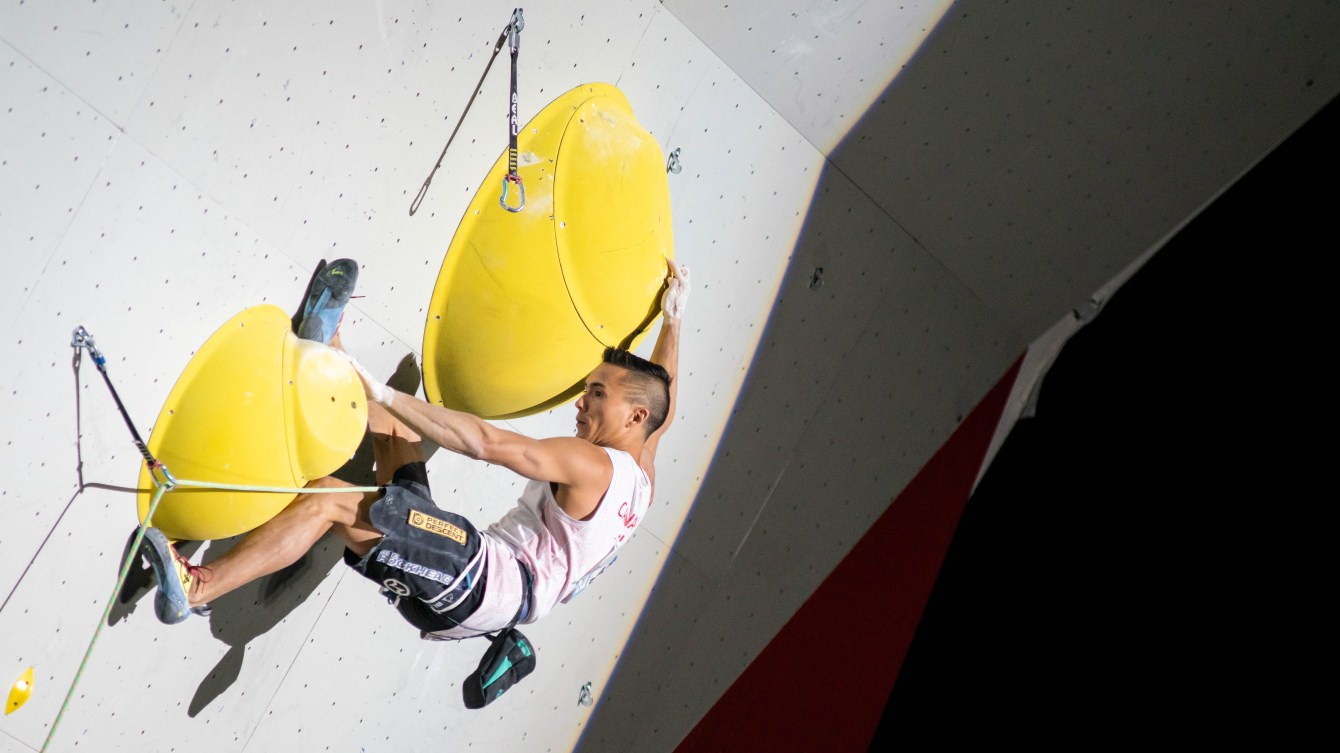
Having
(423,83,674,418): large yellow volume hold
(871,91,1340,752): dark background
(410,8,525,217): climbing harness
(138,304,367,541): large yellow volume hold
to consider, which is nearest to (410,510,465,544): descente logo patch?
(138,304,367,541): large yellow volume hold

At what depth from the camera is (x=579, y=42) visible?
240cm

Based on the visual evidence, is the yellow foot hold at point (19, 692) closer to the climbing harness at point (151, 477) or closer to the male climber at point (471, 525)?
the climbing harness at point (151, 477)

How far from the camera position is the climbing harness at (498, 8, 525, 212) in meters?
2.25

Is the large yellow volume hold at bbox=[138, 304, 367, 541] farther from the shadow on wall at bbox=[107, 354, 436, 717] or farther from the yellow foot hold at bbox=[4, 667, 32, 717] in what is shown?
the yellow foot hold at bbox=[4, 667, 32, 717]

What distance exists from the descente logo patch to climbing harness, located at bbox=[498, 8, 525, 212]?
0.65m

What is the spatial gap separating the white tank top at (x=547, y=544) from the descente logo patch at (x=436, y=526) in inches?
4.0

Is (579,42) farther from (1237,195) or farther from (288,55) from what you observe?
(1237,195)

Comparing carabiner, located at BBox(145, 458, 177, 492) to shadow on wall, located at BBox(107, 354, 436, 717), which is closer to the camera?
carabiner, located at BBox(145, 458, 177, 492)

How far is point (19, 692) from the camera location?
194cm

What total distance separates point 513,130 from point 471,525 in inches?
31.1

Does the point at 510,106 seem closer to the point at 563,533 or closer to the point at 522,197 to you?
the point at 522,197

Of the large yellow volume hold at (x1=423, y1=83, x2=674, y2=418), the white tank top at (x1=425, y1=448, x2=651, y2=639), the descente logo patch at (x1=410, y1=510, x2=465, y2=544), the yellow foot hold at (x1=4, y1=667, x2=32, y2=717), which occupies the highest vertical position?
the large yellow volume hold at (x1=423, y1=83, x2=674, y2=418)

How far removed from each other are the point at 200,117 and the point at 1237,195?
2683 mm

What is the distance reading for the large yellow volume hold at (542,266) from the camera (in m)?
2.27
